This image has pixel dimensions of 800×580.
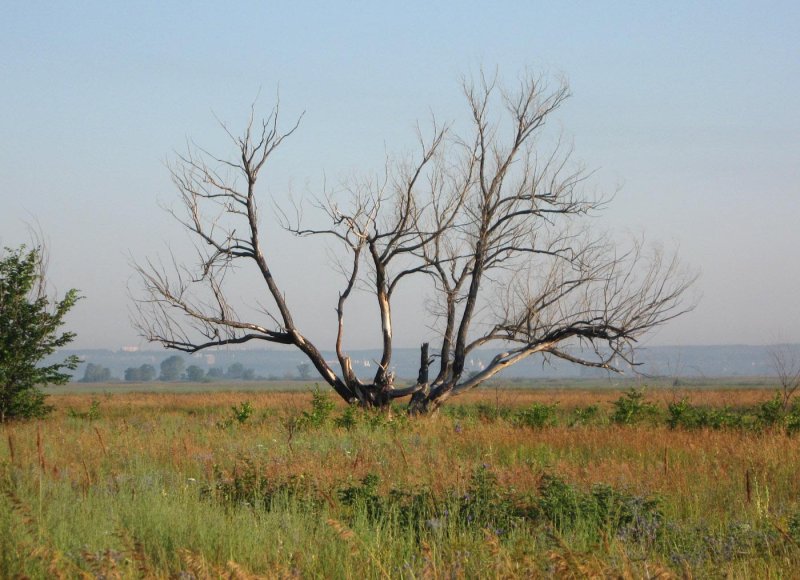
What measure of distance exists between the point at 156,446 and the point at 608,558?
27.8 ft

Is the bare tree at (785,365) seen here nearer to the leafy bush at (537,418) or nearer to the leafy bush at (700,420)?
the leafy bush at (700,420)

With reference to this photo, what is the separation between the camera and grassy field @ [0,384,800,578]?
17.1ft

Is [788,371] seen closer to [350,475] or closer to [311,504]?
[350,475]

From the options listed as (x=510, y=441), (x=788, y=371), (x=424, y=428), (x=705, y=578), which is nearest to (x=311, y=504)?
(x=705, y=578)

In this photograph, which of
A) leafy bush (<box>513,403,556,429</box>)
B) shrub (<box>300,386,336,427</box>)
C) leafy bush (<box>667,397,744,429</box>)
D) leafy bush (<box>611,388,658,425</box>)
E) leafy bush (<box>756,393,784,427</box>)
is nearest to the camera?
leafy bush (<box>756,393,784,427</box>)

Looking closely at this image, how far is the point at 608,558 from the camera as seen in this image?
555 centimetres

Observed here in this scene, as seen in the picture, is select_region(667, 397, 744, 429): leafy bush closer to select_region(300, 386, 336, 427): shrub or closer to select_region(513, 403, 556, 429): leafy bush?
select_region(513, 403, 556, 429): leafy bush

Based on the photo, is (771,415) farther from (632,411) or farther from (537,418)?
(537,418)

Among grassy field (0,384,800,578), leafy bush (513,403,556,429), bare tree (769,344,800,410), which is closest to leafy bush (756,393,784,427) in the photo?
bare tree (769,344,800,410)

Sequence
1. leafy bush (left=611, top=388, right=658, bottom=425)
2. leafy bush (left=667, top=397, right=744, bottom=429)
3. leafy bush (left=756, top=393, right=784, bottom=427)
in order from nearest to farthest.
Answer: leafy bush (left=756, top=393, right=784, bottom=427) → leafy bush (left=667, top=397, right=744, bottom=429) → leafy bush (left=611, top=388, right=658, bottom=425)

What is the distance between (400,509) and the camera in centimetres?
761

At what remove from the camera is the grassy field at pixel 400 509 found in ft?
17.1

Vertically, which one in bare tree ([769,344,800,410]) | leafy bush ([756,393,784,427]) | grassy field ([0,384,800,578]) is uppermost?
bare tree ([769,344,800,410])

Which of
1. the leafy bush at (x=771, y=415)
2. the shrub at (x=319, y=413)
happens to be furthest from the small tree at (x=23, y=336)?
the leafy bush at (x=771, y=415)
